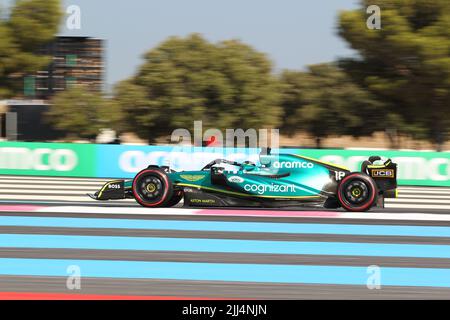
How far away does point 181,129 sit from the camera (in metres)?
44.9

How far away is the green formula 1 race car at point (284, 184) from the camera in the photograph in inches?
427

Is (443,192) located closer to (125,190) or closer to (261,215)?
(261,215)

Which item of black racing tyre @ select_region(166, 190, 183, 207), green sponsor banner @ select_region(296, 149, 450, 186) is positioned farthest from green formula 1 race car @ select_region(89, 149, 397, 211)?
green sponsor banner @ select_region(296, 149, 450, 186)

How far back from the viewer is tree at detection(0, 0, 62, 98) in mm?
45625

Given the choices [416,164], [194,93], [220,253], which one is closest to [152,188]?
[220,253]

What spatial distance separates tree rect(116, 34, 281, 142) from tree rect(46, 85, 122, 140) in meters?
11.7

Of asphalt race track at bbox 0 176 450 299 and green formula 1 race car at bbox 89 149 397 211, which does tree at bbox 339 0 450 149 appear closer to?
asphalt race track at bbox 0 176 450 299

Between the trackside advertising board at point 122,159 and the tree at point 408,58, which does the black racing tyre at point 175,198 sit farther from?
the tree at point 408,58

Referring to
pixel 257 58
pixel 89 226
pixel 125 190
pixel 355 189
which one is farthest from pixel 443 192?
pixel 257 58

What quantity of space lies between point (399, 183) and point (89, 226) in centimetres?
1118

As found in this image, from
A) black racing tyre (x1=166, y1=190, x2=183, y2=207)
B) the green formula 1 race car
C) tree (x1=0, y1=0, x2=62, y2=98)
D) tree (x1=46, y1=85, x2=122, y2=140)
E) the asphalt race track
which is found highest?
tree (x1=0, y1=0, x2=62, y2=98)

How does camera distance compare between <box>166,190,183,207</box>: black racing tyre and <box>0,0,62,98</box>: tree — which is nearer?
<box>166,190,183,207</box>: black racing tyre

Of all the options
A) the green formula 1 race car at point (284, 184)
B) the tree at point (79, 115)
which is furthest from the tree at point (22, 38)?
the green formula 1 race car at point (284, 184)

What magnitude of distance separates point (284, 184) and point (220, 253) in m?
3.33
